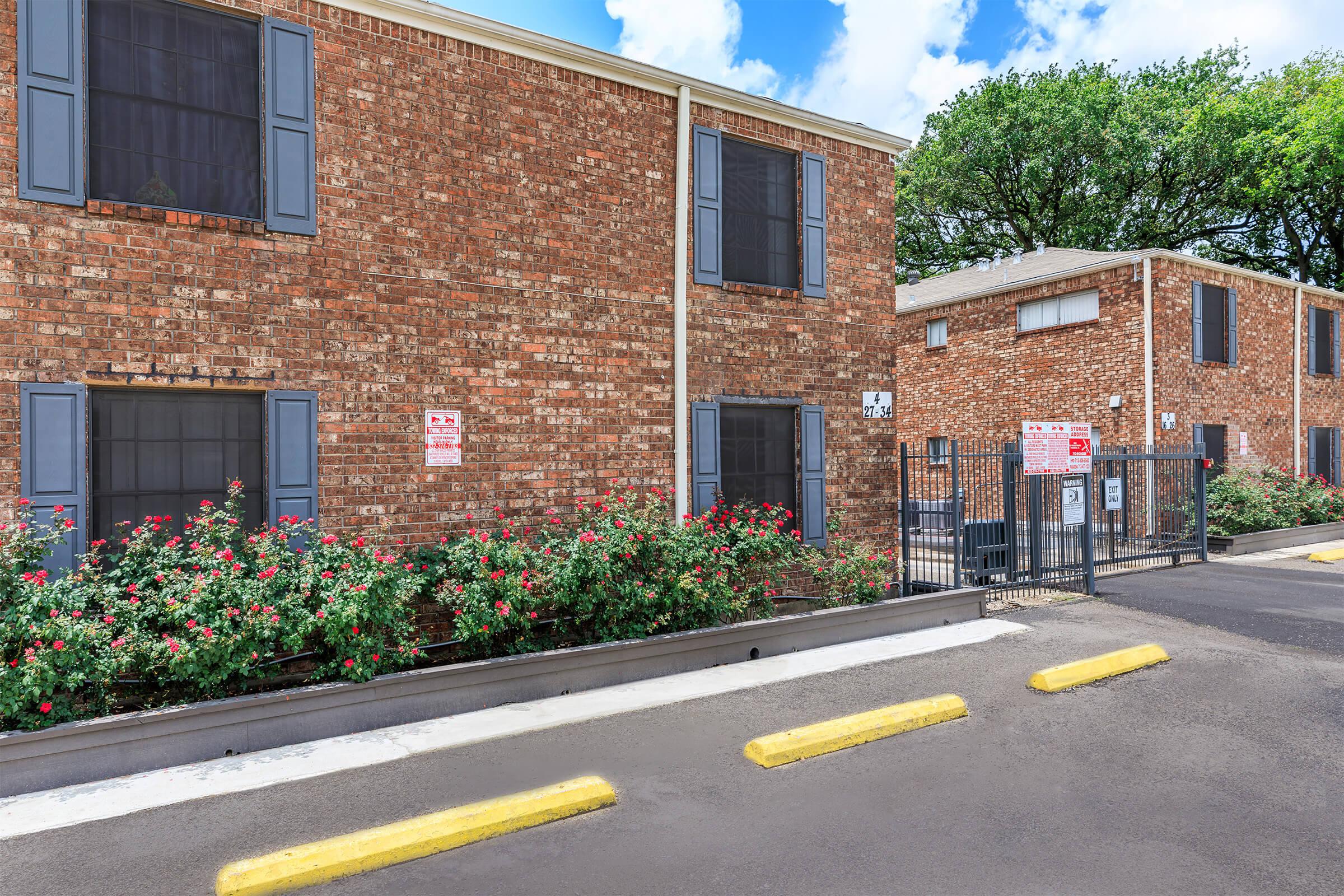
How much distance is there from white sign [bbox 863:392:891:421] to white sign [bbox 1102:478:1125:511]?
202 inches

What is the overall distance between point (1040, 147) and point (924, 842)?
3025cm

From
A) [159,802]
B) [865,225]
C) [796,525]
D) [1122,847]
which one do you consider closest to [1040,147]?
[865,225]

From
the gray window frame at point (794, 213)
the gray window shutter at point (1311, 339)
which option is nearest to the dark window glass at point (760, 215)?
the gray window frame at point (794, 213)

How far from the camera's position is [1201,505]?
46.3ft

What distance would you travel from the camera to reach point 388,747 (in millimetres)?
5508

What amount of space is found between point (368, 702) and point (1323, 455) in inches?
958

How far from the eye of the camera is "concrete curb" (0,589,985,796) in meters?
4.84

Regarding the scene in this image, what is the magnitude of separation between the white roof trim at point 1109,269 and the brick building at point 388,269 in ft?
35.0

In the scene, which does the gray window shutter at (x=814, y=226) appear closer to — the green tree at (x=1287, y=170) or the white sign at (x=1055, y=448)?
the white sign at (x=1055, y=448)

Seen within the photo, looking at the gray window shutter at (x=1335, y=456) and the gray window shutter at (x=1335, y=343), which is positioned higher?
the gray window shutter at (x=1335, y=343)

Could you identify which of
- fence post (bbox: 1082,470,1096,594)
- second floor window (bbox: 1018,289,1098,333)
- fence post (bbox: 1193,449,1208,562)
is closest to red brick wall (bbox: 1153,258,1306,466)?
second floor window (bbox: 1018,289,1098,333)

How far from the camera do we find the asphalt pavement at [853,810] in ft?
12.5

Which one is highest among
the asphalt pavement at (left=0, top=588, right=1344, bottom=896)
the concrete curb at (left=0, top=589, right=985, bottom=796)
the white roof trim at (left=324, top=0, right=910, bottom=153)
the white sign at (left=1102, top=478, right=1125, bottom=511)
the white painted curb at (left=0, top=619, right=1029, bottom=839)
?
the white roof trim at (left=324, top=0, right=910, bottom=153)

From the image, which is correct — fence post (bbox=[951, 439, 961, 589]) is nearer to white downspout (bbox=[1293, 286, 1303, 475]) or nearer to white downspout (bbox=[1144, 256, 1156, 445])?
white downspout (bbox=[1144, 256, 1156, 445])
